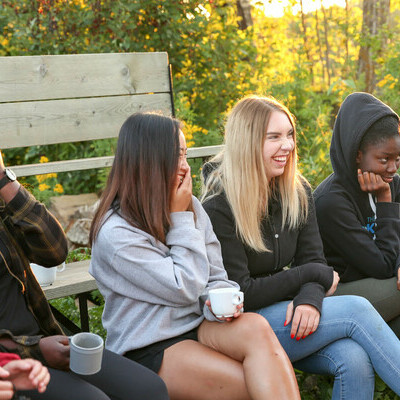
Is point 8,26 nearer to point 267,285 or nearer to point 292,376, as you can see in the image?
point 267,285

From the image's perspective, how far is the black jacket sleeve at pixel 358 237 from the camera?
314cm

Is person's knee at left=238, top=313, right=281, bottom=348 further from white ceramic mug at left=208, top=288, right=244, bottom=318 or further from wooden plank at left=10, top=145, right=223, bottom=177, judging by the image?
wooden plank at left=10, top=145, right=223, bottom=177

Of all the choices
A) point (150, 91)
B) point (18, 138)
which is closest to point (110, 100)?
point (150, 91)

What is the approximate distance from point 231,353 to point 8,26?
474 cm

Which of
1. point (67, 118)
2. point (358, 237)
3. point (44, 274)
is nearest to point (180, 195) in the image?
point (44, 274)

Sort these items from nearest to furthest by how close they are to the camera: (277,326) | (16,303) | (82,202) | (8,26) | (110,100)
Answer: (16,303) → (277,326) → (110,100) → (82,202) → (8,26)

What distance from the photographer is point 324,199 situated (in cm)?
326

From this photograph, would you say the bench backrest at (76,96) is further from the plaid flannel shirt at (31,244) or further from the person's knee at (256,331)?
the person's knee at (256,331)

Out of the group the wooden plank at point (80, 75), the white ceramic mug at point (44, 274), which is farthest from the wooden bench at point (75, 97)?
the white ceramic mug at point (44, 274)

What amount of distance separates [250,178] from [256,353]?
845mm

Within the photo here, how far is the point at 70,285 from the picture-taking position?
2.98m

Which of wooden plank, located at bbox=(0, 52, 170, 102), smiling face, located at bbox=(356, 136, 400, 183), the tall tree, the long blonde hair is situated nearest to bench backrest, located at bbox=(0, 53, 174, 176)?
wooden plank, located at bbox=(0, 52, 170, 102)

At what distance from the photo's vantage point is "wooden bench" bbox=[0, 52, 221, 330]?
147 inches

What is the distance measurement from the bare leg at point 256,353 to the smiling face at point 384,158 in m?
1.18
